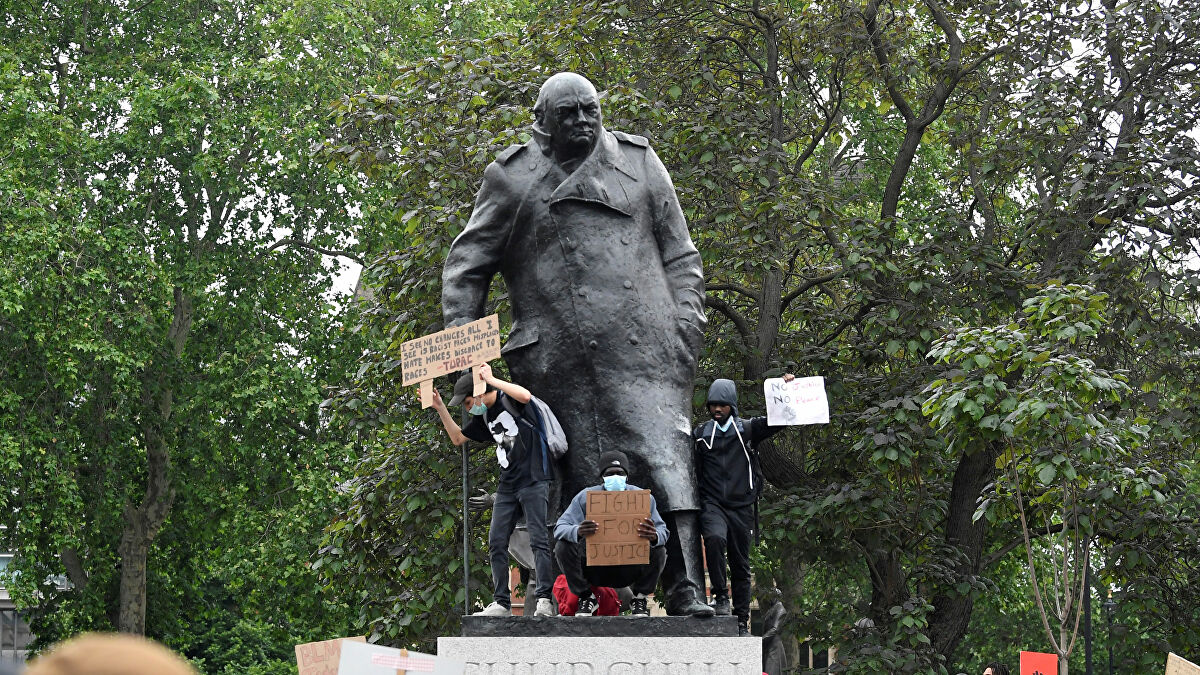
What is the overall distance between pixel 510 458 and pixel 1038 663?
21.6ft

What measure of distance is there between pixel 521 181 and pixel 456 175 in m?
6.26

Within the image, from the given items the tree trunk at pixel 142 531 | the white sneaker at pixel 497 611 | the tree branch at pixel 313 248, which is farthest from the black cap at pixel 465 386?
the tree trunk at pixel 142 531

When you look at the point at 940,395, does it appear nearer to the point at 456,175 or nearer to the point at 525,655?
the point at 456,175

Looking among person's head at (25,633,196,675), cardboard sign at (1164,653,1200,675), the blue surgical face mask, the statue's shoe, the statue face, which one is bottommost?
cardboard sign at (1164,653,1200,675)

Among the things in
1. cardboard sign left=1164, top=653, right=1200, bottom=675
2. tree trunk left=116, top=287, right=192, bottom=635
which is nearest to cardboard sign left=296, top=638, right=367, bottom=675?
cardboard sign left=1164, top=653, right=1200, bottom=675

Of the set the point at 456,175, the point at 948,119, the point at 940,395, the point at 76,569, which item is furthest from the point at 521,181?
the point at 76,569

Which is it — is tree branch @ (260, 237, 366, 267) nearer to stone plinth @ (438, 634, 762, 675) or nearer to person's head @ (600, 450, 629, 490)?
person's head @ (600, 450, 629, 490)

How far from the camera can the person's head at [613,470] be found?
24.8 feet

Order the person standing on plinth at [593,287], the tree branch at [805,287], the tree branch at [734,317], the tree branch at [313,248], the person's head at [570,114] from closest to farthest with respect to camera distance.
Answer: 1. the person standing on plinth at [593,287]
2. the person's head at [570,114]
3. the tree branch at [734,317]
4. the tree branch at [805,287]
5. the tree branch at [313,248]

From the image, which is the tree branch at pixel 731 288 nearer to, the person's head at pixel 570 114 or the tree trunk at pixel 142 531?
the person's head at pixel 570 114

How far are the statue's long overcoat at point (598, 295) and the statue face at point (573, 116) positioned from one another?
112 mm

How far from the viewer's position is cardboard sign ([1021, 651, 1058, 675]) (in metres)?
12.4

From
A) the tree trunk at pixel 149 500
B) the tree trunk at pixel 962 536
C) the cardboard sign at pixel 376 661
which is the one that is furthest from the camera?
the tree trunk at pixel 149 500

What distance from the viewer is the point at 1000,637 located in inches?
1222
